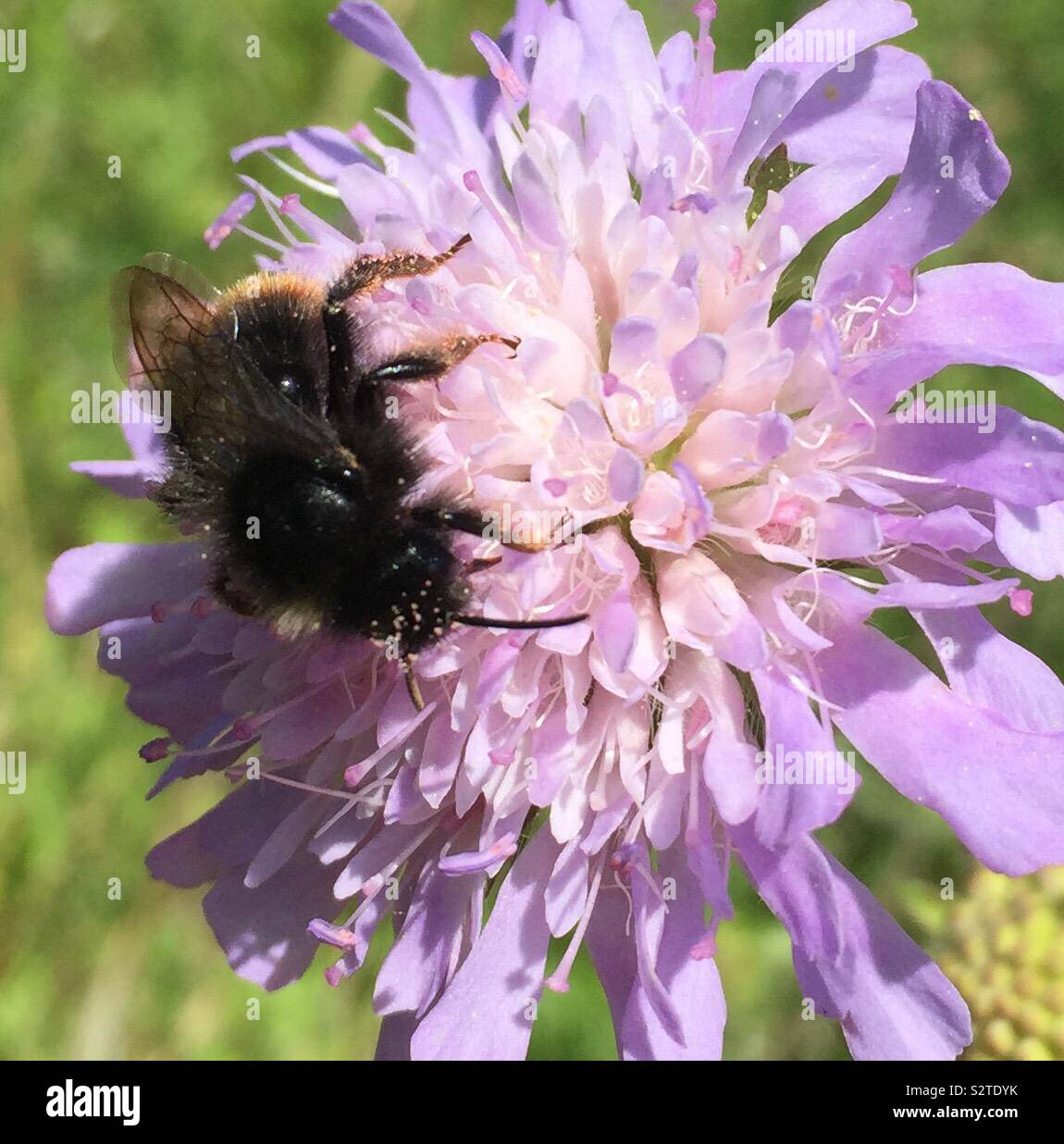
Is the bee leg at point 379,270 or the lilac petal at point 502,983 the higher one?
the bee leg at point 379,270

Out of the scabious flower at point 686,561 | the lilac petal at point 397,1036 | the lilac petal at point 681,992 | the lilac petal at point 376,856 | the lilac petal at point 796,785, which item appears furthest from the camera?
the lilac petal at point 397,1036

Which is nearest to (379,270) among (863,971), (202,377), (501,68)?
(202,377)

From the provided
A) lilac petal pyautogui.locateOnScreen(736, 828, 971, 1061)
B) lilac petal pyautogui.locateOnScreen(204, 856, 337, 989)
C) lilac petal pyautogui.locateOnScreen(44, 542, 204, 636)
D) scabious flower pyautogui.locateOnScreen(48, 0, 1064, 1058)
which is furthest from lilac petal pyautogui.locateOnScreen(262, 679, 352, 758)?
lilac petal pyautogui.locateOnScreen(736, 828, 971, 1061)

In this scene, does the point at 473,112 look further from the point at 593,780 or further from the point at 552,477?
the point at 593,780

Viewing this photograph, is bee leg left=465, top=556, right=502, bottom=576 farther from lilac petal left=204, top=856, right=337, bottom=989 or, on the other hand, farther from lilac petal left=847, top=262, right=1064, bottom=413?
lilac petal left=204, top=856, right=337, bottom=989

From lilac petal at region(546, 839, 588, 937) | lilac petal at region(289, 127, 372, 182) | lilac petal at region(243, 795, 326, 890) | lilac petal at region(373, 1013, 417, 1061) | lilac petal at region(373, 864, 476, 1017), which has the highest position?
lilac petal at region(289, 127, 372, 182)

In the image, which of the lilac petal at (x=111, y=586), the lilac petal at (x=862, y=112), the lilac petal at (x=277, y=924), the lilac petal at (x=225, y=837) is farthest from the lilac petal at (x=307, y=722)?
the lilac petal at (x=862, y=112)

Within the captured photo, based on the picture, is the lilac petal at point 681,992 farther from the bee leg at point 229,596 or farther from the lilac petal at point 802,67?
the lilac petal at point 802,67
